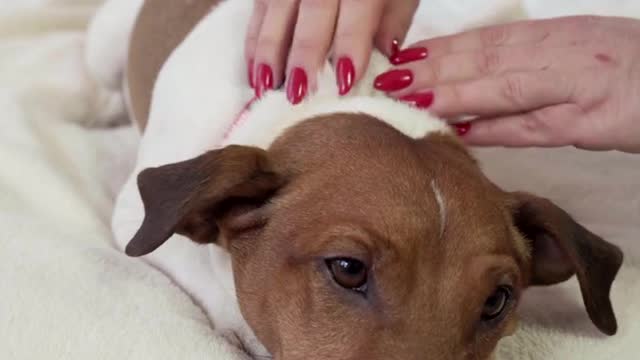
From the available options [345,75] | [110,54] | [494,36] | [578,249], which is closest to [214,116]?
[345,75]

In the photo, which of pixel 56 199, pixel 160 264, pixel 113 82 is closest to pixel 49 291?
pixel 160 264

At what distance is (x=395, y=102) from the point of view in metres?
1.95

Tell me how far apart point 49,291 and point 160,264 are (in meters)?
0.30

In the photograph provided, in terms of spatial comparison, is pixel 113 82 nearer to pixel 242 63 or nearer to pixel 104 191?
pixel 104 191

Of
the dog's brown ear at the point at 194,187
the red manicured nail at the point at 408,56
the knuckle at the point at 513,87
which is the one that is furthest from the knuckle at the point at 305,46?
the knuckle at the point at 513,87

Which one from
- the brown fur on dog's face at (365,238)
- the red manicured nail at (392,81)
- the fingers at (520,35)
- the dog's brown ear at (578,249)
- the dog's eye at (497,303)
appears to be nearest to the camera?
the brown fur on dog's face at (365,238)

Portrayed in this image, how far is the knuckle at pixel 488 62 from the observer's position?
2.09 metres

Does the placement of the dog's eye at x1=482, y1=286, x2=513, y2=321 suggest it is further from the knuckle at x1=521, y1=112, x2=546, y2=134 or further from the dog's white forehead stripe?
the knuckle at x1=521, y1=112, x2=546, y2=134

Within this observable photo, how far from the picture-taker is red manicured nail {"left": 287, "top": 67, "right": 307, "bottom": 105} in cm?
191

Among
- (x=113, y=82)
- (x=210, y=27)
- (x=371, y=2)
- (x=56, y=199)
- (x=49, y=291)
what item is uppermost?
(x=371, y=2)

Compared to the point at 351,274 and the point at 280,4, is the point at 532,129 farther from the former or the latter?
the point at 351,274

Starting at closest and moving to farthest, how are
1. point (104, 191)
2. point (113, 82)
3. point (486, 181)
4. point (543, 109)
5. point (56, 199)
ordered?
point (486, 181) < point (543, 109) < point (56, 199) < point (104, 191) < point (113, 82)

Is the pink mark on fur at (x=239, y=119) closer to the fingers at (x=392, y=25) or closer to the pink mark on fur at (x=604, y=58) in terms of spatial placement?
the fingers at (x=392, y=25)

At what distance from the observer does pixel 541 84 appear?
204cm
